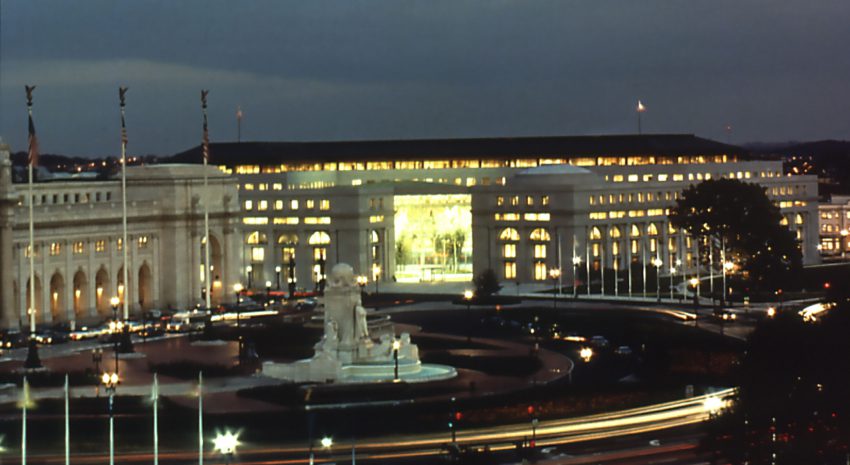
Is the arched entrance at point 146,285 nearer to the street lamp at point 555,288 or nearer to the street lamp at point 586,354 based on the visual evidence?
the street lamp at point 555,288

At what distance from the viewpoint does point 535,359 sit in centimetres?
12706

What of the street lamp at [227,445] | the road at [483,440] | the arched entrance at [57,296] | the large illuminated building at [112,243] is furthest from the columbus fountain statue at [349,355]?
the arched entrance at [57,296]

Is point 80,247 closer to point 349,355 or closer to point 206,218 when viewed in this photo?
point 206,218

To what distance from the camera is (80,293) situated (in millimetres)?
165125

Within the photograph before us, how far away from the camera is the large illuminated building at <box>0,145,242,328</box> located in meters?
155

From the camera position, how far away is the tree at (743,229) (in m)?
182

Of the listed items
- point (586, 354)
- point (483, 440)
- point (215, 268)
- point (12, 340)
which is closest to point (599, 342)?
point (586, 354)

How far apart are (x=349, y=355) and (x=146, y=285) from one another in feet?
204

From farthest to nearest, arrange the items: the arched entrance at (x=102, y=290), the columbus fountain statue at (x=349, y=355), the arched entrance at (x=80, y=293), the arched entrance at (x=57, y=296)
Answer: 1. the arched entrance at (x=102, y=290)
2. the arched entrance at (x=80, y=293)
3. the arched entrance at (x=57, y=296)
4. the columbus fountain statue at (x=349, y=355)

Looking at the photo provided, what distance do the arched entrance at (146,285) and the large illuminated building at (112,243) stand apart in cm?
9

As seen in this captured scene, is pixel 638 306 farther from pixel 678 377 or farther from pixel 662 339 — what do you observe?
pixel 678 377

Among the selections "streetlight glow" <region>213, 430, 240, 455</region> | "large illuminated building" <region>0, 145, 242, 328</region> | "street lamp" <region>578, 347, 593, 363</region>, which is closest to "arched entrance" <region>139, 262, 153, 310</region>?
"large illuminated building" <region>0, 145, 242, 328</region>

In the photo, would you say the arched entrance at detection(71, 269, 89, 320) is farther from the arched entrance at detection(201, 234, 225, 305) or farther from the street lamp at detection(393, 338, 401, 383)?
the street lamp at detection(393, 338, 401, 383)

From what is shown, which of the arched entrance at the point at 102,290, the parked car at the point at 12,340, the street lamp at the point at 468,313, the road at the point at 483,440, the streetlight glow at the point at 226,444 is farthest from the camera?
the arched entrance at the point at 102,290
